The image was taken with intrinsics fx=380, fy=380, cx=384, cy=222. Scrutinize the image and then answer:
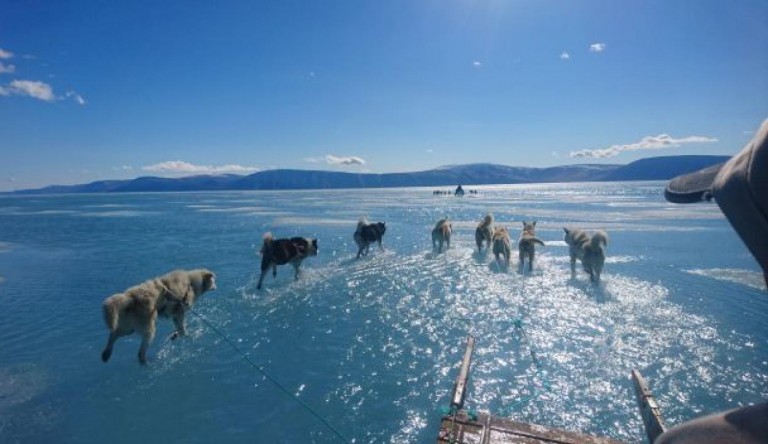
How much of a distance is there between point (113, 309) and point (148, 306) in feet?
2.25

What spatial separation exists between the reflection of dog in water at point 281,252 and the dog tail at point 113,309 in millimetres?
5688

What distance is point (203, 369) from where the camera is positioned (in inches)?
276

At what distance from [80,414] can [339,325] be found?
4.75 metres

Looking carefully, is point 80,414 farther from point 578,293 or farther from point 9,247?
point 9,247

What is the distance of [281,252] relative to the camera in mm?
12711

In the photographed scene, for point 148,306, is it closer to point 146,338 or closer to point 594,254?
point 146,338

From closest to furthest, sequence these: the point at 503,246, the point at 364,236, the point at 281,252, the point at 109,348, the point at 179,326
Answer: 1. the point at 109,348
2. the point at 179,326
3. the point at 281,252
4. the point at 503,246
5. the point at 364,236

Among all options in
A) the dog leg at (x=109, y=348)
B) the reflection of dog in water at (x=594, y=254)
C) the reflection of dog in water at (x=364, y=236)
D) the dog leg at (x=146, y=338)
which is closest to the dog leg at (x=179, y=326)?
the dog leg at (x=146, y=338)

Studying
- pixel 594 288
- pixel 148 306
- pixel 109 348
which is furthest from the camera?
pixel 594 288

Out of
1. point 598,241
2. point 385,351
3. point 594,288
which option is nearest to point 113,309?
point 385,351

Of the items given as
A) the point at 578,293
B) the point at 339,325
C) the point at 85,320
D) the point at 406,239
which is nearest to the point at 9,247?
the point at 85,320

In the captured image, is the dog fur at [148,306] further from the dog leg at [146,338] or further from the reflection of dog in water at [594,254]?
the reflection of dog in water at [594,254]

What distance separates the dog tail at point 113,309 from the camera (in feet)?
20.2

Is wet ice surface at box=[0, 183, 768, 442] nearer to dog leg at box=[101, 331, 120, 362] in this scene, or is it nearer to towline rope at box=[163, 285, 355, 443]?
towline rope at box=[163, 285, 355, 443]
